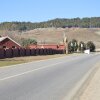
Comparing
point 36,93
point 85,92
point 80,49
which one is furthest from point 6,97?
point 80,49

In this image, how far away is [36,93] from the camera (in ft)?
47.2

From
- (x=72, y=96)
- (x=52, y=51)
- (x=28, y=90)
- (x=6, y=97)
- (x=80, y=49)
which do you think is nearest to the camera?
(x=6, y=97)

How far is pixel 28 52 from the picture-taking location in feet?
249

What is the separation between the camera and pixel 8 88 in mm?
15641

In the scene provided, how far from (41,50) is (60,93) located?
71470mm

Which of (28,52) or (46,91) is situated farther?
(28,52)

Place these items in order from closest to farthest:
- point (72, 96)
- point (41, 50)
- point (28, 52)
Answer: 1. point (72, 96)
2. point (28, 52)
3. point (41, 50)

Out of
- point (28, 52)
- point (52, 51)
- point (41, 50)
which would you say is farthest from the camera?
point (52, 51)

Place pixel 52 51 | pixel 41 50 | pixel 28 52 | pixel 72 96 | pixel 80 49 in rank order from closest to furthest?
pixel 72 96, pixel 28 52, pixel 41 50, pixel 52 51, pixel 80 49

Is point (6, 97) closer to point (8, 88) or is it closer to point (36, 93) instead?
point (36, 93)

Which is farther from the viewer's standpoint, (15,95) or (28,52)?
(28,52)

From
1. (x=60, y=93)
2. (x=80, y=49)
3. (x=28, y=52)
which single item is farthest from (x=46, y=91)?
(x=80, y=49)

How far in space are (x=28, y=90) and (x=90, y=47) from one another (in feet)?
477

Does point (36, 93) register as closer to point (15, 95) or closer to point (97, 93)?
point (15, 95)
